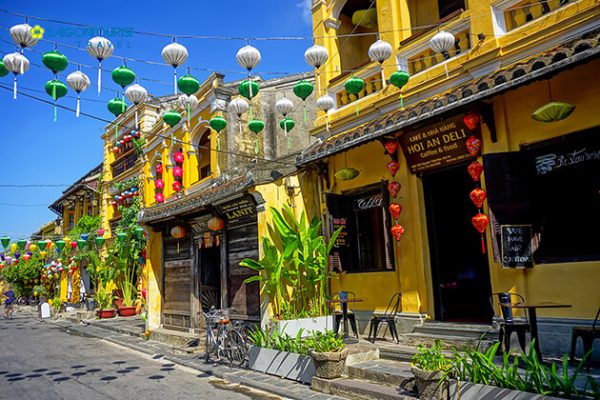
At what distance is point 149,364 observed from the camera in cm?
1055

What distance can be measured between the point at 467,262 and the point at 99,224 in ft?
80.5

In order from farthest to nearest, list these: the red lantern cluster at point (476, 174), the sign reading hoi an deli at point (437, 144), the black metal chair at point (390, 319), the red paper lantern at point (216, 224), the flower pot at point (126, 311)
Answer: the flower pot at point (126, 311) → the red paper lantern at point (216, 224) → the black metal chair at point (390, 319) → the sign reading hoi an deli at point (437, 144) → the red lantern cluster at point (476, 174)

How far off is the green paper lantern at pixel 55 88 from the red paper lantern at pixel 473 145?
7.13 meters

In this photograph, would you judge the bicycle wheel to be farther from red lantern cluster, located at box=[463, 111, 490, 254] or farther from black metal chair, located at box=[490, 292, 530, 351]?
red lantern cluster, located at box=[463, 111, 490, 254]

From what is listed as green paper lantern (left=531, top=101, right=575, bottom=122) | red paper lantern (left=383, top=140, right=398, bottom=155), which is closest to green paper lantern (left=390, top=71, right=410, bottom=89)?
red paper lantern (left=383, top=140, right=398, bottom=155)

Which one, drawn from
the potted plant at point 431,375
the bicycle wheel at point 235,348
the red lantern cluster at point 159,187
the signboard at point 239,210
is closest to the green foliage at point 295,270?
the bicycle wheel at point 235,348

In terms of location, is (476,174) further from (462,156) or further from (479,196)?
(462,156)

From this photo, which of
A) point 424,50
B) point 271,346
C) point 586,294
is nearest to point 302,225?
point 271,346

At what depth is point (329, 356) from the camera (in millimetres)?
7266

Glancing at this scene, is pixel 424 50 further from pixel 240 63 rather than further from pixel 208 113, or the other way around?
pixel 208 113

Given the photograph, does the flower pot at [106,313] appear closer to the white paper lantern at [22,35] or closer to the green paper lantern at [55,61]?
the green paper lantern at [55,61]

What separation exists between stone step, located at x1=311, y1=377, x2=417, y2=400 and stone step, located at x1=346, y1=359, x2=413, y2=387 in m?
0.10

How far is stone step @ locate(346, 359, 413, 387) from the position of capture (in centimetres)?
663

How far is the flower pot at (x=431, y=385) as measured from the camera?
A: 18.5 feet
